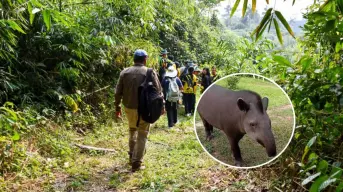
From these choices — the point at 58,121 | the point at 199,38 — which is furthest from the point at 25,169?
the point at 199,38

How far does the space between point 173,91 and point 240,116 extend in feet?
17.7

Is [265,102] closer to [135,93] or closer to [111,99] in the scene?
[135,93]

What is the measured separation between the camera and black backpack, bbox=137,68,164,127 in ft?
13.7

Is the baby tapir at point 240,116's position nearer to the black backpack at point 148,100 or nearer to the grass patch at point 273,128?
the grass patch at point 273,128

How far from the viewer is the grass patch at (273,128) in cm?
147

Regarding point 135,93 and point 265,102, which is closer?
point 265,102

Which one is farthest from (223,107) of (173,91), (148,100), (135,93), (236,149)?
(173,91)

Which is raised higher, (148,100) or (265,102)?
(265,102)

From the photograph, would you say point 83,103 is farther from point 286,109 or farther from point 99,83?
point 286,109

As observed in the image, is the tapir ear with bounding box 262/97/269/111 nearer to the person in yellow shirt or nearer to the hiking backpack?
the hiking backpack

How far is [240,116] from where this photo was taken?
1.40 m

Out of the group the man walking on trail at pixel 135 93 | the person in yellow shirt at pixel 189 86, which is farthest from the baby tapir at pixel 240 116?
the person in yellow shirt at pixel 189 86

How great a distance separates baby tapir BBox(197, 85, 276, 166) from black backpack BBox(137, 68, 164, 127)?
8.78ft

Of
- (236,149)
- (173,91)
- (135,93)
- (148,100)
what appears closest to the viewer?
(236,149)
